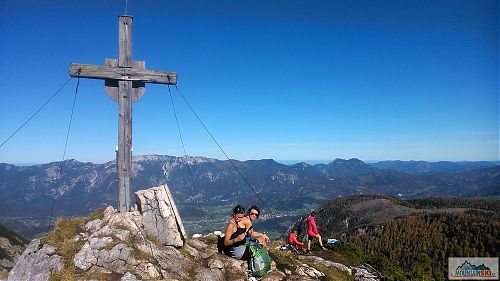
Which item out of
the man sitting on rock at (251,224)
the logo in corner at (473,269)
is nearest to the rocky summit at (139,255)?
the man sitting on rock at (251,224)

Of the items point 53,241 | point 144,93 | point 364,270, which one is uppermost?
point 144,93

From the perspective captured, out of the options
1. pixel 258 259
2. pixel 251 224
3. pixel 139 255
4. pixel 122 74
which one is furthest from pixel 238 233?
pixel 122 74

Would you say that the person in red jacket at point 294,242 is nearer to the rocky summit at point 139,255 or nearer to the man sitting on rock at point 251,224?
the rocky summit at point 139,255

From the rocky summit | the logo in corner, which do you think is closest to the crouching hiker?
the rocky summit

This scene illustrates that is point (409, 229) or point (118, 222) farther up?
point (118, 222)

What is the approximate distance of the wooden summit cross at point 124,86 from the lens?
52.9 feet

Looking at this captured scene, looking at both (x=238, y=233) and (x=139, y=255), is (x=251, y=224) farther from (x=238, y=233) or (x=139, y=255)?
(x=139, y=255)

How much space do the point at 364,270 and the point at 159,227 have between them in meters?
11.0

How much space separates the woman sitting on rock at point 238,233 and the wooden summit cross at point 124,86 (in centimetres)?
515

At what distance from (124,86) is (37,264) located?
8.25m

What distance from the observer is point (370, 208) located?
130m

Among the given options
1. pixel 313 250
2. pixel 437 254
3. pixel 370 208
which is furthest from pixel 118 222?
pixel 370 208

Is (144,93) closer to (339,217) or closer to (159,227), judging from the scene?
(159,227)

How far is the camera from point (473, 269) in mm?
23016
